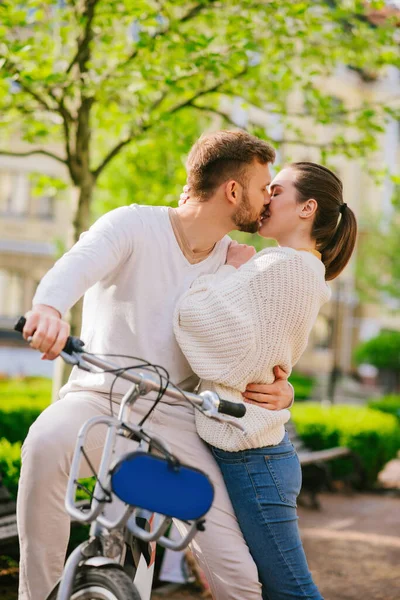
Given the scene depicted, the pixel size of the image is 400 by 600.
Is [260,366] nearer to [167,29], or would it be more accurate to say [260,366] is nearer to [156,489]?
[156,489]

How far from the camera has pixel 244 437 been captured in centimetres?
286

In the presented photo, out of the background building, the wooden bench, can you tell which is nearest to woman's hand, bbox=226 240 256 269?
the wooden bench

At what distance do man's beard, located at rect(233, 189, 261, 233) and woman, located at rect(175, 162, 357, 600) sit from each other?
8.1 inches

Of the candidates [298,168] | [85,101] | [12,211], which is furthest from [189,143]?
[12,211]

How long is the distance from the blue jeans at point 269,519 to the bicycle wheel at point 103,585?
2.03ft

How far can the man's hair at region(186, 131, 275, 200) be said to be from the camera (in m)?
3.06

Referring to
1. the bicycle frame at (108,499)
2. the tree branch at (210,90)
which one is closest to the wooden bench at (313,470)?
the tree branch at (210,90)

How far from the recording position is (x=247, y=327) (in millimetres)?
2832

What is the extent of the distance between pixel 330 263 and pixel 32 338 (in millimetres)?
1341

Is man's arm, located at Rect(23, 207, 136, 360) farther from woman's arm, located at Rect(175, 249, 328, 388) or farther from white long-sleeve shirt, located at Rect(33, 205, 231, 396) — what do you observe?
woman's arm, located at Rect(175, 249, 328, 388)

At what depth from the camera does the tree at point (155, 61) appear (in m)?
6.94

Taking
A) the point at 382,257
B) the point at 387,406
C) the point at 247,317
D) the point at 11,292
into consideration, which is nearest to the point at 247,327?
the point at 247,317

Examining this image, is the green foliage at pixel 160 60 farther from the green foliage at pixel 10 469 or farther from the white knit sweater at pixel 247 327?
the white knit sweater at pixel 247 327

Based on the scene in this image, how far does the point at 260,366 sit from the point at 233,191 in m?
0.64
